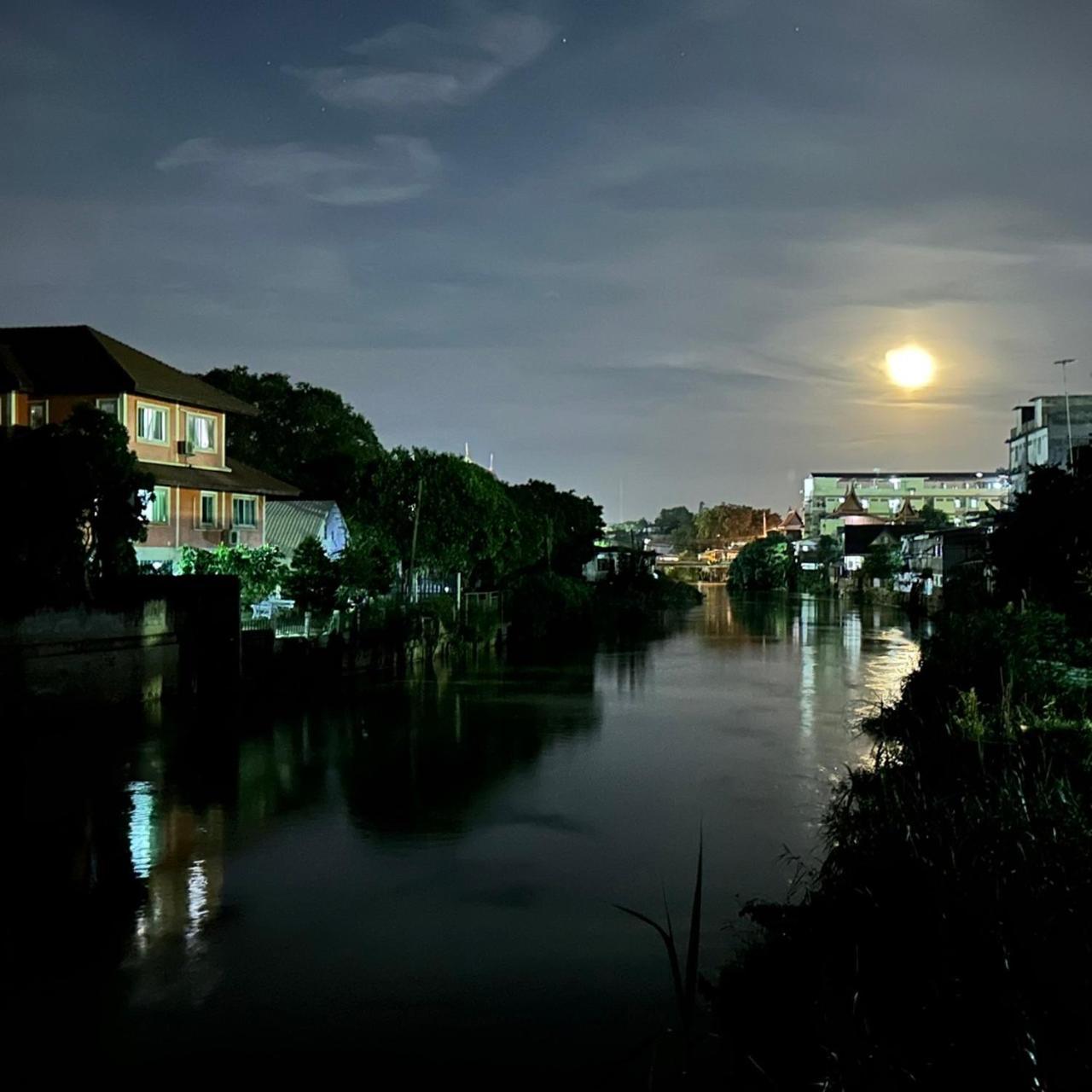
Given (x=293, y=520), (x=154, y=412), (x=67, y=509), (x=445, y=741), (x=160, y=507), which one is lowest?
(x=445, y=741)

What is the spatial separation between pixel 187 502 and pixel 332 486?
67.0 ft

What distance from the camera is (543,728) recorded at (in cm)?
2747

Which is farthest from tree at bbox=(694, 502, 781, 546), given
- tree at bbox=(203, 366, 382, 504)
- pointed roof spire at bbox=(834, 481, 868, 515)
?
tree at bbox=(203, 366, 382, 504)

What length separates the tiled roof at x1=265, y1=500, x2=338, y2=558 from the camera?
4697 centimetres

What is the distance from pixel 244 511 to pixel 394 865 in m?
26.2

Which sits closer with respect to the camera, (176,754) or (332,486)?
(176,754)

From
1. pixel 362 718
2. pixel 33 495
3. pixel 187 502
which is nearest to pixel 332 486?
pixel 187 502

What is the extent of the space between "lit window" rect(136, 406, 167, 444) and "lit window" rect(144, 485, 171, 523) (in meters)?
1.54

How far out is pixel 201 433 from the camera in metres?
38.3

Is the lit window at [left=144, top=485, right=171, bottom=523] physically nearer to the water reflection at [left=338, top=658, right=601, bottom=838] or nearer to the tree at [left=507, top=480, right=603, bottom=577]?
the water reflection at [left=338, top=658, right=601, bottom=838]

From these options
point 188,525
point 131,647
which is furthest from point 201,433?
point 131,647

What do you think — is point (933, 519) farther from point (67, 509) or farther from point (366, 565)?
point (67, 509)

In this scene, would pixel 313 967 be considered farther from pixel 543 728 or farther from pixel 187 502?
pixel 187 502

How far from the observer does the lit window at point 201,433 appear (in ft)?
123
